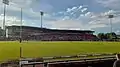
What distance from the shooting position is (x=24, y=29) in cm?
5903

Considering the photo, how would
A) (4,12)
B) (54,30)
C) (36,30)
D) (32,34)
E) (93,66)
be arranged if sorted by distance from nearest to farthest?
1. (93,66)
2. (4,12)
3. (32,34)
4. (36,30)
5. (54,30)

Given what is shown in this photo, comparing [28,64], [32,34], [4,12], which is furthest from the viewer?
[32,34]

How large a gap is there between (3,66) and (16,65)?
1.89 ft

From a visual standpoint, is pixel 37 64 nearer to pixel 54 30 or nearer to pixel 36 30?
pixel 36 30

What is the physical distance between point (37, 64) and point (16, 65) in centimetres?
96

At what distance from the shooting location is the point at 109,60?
11477 millimetres

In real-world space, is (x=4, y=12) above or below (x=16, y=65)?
above

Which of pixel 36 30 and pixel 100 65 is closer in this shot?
pixel 100 65

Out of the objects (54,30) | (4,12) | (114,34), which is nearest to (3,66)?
(4,12)

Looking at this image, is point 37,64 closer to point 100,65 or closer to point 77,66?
point 77,66

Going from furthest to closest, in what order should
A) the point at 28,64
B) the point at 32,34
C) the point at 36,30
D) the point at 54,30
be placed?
the point at 54,30, the point at 36,30, the point at 32,34, the point at 28,64

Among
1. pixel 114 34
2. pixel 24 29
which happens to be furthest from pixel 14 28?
pixel 114 34

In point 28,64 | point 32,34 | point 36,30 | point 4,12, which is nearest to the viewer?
point 28,64

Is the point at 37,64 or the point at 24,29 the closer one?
the point at 37,64
